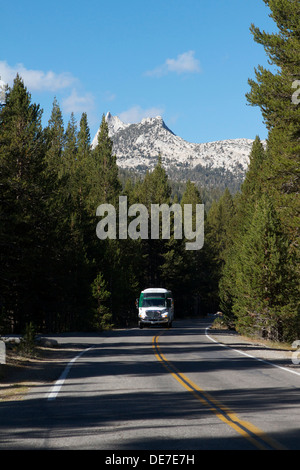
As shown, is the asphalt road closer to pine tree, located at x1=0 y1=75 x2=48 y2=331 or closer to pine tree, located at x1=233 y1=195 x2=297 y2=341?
pine tree, located at x1=0 y1=75 x2=48 y2=331

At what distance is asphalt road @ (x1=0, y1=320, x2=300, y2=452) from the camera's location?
23.6 ft

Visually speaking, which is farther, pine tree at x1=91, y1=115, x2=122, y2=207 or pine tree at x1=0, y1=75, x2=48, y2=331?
pine tree at x1=91, y1=115, x2=122, y2=207

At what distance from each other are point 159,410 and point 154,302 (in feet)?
119

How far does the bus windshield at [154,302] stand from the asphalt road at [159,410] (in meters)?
28.2

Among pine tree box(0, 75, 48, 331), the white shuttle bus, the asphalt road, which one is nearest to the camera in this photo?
the asphalt road

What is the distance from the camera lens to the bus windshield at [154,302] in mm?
45781

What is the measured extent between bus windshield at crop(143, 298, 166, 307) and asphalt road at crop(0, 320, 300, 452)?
28.2 m

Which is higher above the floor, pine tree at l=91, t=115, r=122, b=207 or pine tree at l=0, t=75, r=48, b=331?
pine tree at l=91, t=115, r=122, b=207

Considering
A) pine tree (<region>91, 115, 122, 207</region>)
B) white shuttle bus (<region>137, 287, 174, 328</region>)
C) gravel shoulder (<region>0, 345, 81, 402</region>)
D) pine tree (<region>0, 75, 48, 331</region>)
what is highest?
pine tree (<region>91, 115, 122, 207</region>)

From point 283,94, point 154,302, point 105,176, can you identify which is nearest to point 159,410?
point 283,94

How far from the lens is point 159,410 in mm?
Answer: 9578

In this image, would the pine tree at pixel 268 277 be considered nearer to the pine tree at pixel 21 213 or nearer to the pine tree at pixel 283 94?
the pine tree at pixel 283 94

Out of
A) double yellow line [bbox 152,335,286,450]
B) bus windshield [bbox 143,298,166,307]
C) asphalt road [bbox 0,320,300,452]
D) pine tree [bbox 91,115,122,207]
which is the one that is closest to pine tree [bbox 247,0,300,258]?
asphalt road [bbox 0,320,300,452]

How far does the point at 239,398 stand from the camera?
11031 millimetres
